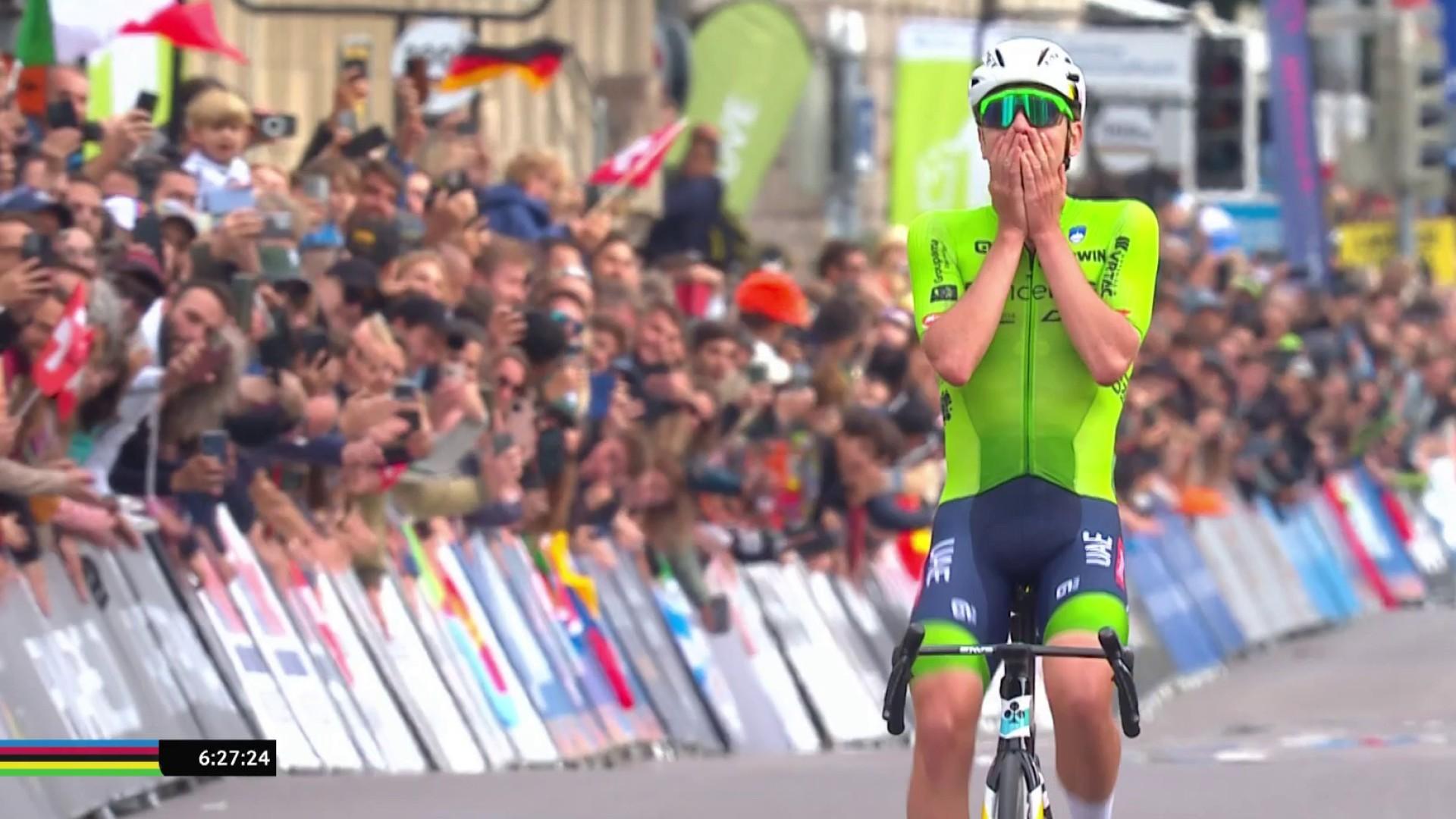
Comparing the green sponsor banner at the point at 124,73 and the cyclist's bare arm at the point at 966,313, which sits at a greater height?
the green sponsor banner at the point at 124,73

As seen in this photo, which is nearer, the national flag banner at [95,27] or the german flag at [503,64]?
the national flag banner at [95,27]

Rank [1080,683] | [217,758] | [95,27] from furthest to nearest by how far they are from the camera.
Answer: [95,27] < [1080,683] < [217,758]

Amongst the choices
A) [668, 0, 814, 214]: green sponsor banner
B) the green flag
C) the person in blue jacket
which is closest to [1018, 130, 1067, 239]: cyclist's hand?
the green flag

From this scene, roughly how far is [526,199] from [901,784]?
13.8 ft

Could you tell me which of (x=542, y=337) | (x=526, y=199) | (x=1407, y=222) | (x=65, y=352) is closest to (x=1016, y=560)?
(x=65, y=352)

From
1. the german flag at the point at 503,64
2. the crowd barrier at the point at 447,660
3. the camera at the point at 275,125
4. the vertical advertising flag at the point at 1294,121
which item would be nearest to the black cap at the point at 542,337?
the crowd barrier at the point at 447,660

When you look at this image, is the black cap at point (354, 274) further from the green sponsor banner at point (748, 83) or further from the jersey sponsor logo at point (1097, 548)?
the green sponsor banner at point (748, 83)

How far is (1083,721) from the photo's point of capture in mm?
8727

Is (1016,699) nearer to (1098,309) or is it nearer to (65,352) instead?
(1098,309)

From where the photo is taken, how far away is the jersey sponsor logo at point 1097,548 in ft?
29.1

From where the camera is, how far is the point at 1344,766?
49.9 ft

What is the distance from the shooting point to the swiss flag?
12102mm

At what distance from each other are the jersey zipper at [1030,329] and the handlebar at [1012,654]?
0.58 m

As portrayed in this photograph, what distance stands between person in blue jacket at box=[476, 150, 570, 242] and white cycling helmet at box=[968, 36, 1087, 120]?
7961 mm
